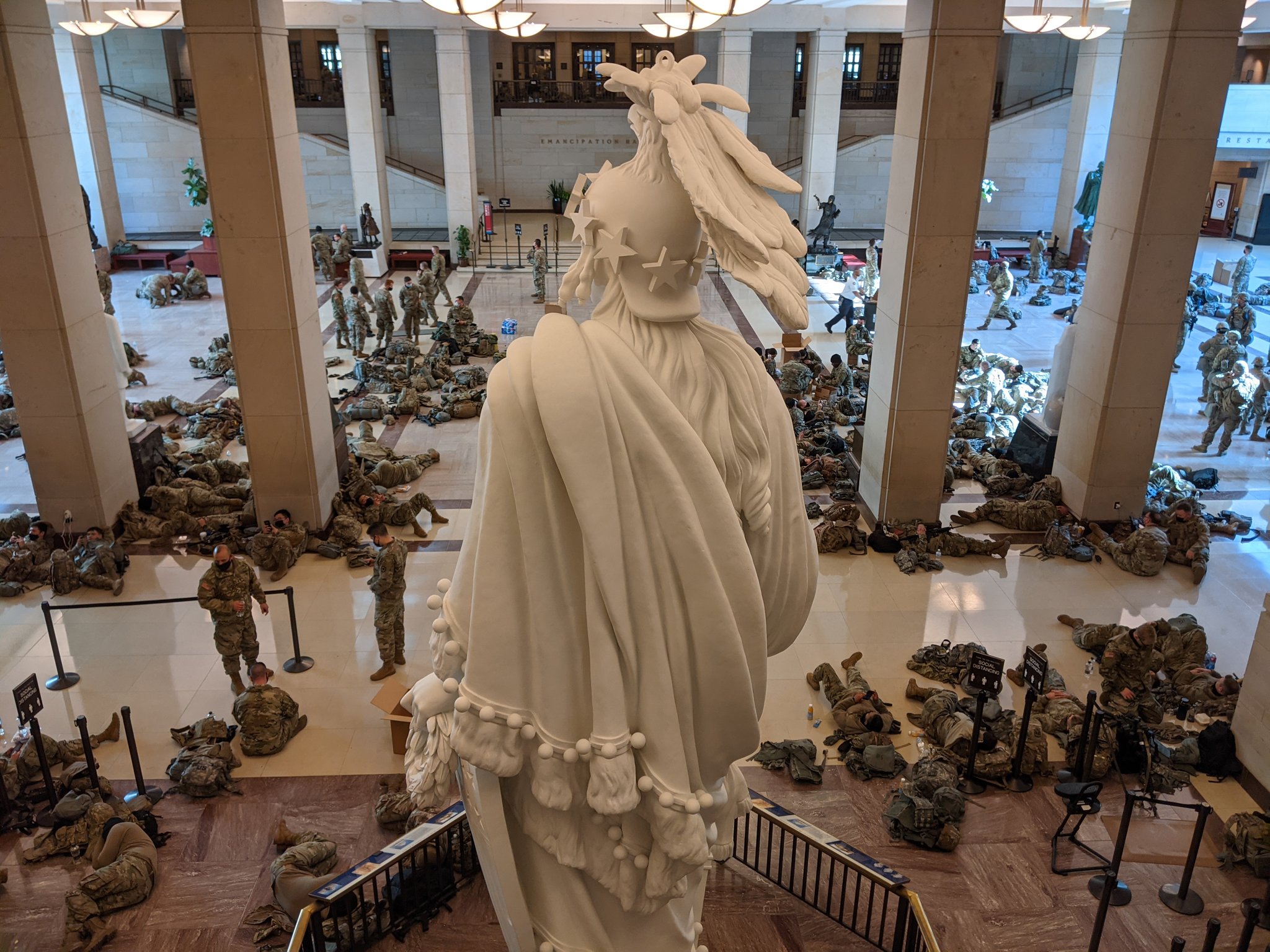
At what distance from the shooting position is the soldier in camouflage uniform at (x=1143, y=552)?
9672 mm

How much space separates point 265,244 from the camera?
30.9ft

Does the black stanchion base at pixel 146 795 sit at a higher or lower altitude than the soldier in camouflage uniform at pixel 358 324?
lower

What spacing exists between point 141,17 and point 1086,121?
19.9m

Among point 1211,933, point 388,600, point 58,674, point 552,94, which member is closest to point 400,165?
point 552,94

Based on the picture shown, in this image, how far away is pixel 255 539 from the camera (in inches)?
375

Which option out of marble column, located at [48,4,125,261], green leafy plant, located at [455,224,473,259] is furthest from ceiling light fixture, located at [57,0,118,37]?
green leafy plant, located at [455,224,473,259]

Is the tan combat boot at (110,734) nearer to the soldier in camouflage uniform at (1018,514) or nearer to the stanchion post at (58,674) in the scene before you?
the stanchion post at (58,674)

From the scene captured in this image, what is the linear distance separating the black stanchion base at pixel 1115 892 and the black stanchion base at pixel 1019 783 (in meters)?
0.83

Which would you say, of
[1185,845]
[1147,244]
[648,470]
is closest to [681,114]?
[648,470]

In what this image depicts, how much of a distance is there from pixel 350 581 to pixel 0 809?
348 cm

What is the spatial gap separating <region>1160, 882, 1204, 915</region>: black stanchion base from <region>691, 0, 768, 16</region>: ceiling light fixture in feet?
28.4

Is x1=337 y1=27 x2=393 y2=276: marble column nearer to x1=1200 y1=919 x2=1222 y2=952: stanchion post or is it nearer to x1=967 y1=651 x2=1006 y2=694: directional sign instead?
x1=967 y1=651 x2=1006 y2=694: directional sign

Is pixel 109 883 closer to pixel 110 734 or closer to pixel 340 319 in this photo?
pixel 110 734

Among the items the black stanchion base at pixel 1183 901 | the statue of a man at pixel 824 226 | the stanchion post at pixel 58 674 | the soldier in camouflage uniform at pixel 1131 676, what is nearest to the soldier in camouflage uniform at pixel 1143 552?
the soldier in camouflage uniform at pixel 1131 676
